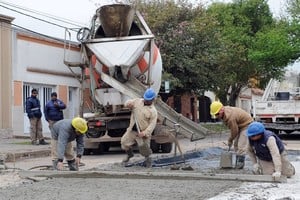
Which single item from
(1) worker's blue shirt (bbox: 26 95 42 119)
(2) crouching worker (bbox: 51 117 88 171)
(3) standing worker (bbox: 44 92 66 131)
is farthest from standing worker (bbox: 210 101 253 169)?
(1) worker's blue shirt (bbox: 26 95 42 119)

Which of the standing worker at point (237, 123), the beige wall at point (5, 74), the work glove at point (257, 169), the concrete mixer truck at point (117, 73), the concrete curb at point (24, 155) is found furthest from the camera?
the beige wall at point (5, 74)

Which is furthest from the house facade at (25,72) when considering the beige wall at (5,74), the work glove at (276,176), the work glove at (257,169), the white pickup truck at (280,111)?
the work glove at (276,176)

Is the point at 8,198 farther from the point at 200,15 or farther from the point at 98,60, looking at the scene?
the point at 200,15

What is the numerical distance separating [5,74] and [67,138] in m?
11.8

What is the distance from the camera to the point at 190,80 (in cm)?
2600

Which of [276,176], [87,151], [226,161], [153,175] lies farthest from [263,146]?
[87,151]

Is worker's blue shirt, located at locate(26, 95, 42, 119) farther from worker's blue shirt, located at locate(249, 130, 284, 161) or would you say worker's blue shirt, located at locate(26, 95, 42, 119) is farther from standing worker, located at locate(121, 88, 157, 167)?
worker's blue shirt, located at locate(249, 130, 284, 161)

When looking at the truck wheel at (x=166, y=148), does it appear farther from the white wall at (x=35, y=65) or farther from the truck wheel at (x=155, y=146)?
the white wall at (x=35, y=65)

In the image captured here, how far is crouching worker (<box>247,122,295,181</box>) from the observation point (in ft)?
29.7

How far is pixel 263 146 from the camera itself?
9.27 m

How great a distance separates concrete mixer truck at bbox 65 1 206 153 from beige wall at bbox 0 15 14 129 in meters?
6.49

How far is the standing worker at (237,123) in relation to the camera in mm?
10812

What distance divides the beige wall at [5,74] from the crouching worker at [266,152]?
13.6 meters

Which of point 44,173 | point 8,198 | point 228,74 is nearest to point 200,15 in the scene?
point 228,74
